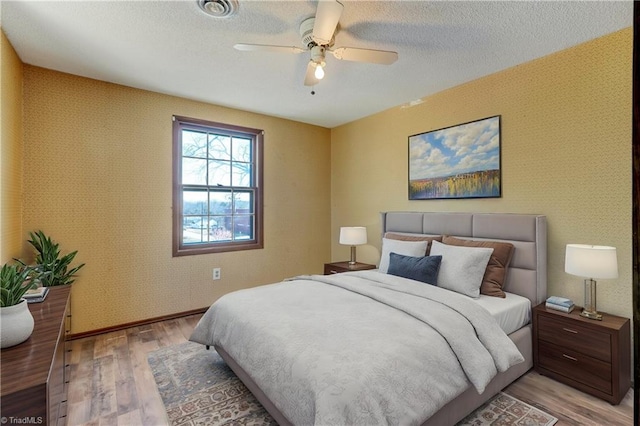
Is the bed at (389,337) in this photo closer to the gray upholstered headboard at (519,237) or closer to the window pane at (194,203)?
the gray upholstered headboard at (519,237)

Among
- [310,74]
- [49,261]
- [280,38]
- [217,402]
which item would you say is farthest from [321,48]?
Result: [49,261]

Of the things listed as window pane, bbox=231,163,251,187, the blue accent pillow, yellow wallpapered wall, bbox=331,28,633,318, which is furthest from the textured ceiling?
the blue accent pillow

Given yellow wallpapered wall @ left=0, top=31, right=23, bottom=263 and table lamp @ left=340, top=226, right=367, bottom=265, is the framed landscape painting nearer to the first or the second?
table lamp @ left=340, top=226, right=367, bottom=265

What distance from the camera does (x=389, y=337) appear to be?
1623mm

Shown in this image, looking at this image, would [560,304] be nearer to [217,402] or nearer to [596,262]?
[596,262]

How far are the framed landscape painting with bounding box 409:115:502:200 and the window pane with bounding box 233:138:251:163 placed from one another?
2.14m

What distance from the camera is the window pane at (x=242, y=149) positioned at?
4.09 meters

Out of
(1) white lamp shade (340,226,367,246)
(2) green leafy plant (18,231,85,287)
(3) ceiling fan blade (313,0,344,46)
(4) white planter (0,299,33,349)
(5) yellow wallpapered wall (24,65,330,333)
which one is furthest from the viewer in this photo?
(1) white lamp shade (340,226,367,246)

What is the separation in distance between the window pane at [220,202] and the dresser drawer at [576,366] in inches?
139

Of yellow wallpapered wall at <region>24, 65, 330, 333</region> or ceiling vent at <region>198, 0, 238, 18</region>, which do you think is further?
yellow wallpapered wall at <region>24, 65, 330, 333</region>

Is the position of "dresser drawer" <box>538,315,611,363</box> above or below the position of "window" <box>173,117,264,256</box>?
below

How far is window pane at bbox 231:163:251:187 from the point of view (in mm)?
4082

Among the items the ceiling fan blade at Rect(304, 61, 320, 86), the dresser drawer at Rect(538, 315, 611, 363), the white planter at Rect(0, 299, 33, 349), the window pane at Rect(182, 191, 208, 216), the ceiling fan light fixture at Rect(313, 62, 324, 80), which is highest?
the ceiling fan blade at Rect(304, 61, 320, 86)

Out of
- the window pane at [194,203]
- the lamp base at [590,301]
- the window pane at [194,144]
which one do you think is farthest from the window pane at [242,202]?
the lamp base at [590,301]
